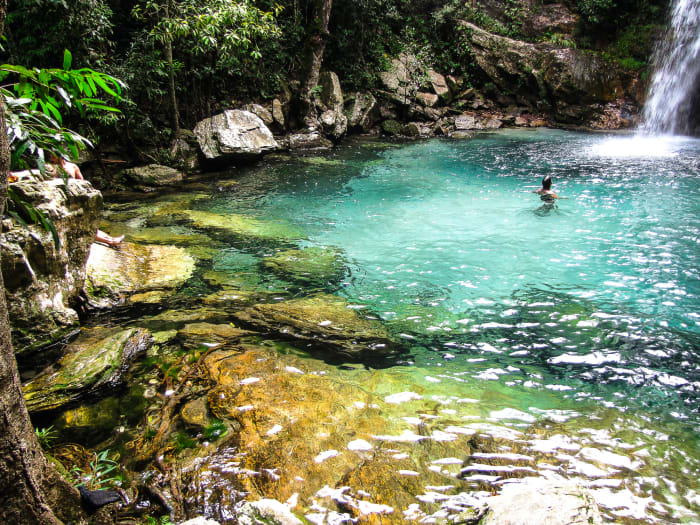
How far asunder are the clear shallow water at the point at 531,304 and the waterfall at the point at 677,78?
690 cm

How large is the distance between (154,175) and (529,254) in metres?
9.29

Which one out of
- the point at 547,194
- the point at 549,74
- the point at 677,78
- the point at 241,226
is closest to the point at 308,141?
the point at 241,226

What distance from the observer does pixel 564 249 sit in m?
6.59

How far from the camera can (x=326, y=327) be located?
14.2 feet

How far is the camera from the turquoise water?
3900 mm

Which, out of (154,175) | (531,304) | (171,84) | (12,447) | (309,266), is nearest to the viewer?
(12,447)

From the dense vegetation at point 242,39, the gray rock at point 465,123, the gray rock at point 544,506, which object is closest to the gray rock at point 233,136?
the dense vegetation at point 242,39

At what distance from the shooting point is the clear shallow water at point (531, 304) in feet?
9.06

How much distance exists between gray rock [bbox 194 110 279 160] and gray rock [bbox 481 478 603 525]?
11.4 m

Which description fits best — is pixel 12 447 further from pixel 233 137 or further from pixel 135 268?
pixel 233 137

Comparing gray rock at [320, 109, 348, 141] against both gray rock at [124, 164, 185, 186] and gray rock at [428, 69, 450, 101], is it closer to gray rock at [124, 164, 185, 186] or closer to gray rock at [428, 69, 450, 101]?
gray rock at [428, 69, 450, 101]

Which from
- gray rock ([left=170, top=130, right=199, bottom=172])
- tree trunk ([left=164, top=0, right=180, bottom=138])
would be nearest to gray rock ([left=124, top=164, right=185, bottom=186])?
gray rock ([left=170, top=130, right=199, bottom=172])

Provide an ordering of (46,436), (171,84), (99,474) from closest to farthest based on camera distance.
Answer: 1. (99,474)
2. (46,436)
3. (171,84)

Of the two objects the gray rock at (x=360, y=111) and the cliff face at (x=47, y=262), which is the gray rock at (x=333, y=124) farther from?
the cliff face at (x=47, y=262)
